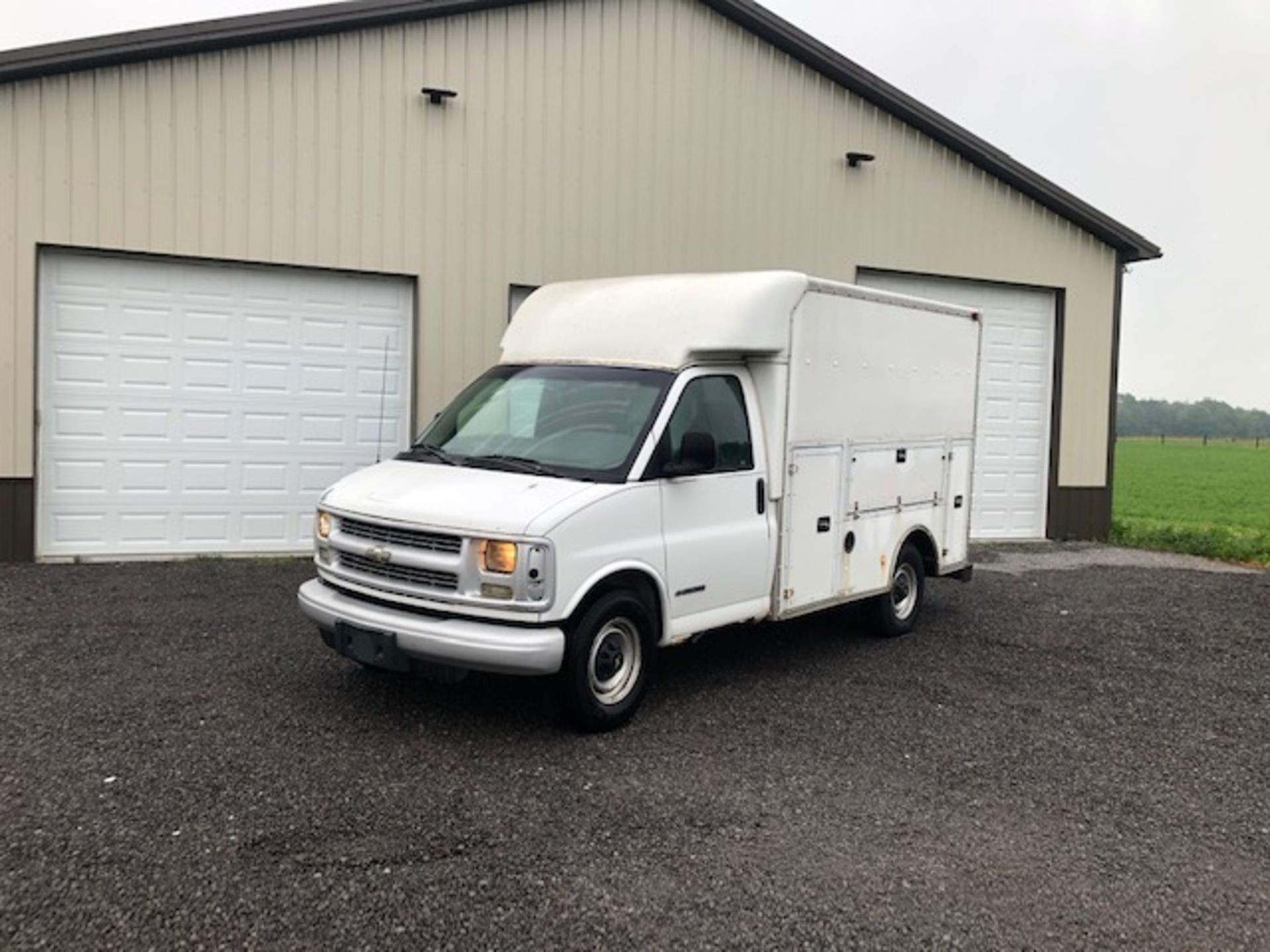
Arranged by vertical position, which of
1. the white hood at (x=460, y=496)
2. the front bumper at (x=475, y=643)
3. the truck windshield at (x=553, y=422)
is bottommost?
the front bumper at (x=475, y=643)

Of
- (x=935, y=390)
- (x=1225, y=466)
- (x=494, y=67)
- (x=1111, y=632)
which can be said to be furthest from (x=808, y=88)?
(x=1225, y=466)

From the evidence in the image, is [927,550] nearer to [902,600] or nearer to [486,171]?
[902,600]

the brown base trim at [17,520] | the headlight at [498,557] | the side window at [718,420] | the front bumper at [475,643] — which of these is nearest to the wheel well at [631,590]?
the front bumper at [475,643]

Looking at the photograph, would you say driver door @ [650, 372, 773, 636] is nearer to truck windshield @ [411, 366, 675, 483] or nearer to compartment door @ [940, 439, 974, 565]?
truck windshield @ [411, 366, 675, 483]

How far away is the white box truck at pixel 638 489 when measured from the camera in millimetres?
5309

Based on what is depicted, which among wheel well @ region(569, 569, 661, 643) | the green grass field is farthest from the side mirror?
the green grass field

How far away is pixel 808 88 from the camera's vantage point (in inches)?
503

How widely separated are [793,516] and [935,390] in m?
2.22

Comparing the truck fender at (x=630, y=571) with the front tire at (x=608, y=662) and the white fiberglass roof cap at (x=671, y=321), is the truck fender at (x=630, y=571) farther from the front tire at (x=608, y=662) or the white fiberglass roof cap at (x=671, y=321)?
the white fiberglass roof cap at (x=671, y=321)

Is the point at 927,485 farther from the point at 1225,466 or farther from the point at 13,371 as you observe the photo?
the point at 1225,466

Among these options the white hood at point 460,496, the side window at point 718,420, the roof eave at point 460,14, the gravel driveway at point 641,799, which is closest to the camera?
the gravel driveway at point 641,799

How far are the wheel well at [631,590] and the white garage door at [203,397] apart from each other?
5.97 meters

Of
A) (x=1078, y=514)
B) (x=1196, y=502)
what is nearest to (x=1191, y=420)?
(x=1196, y=502)

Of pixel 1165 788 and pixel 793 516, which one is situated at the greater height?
pixel 793 516
